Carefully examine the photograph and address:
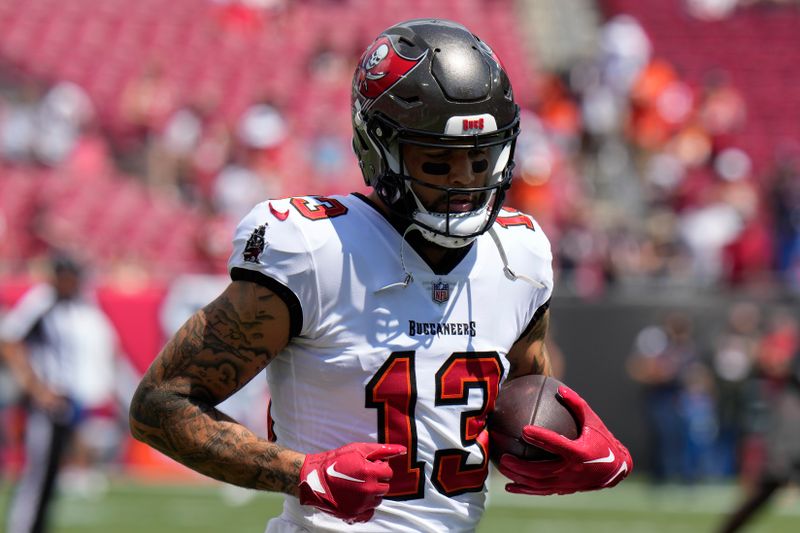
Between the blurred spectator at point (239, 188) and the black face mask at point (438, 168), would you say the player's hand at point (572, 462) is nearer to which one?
the black face mask at point (438, 168)

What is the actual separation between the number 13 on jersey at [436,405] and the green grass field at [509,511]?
564cm

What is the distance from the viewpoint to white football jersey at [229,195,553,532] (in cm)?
267

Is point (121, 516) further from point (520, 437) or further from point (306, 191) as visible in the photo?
point (520, 437)

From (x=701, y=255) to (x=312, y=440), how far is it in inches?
363

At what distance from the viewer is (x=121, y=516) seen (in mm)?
8750

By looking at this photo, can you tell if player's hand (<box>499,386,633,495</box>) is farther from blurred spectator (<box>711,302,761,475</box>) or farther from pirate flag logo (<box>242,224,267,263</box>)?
blurred spectator (<box>711,302,761,475</box>)

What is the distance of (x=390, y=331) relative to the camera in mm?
2707

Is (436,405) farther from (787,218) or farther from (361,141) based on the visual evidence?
(787,218)

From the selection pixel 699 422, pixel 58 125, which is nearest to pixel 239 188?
pixel 58 125

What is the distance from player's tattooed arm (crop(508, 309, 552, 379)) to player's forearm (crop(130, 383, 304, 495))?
2.01ft

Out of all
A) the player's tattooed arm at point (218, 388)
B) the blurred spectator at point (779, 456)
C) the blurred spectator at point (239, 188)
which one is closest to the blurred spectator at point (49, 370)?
the blurred spectator at point (779, 456)

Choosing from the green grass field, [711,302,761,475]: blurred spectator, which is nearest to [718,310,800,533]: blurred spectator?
the green grass field

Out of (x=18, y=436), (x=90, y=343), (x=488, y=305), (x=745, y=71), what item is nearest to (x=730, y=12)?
(x=745, y=71)

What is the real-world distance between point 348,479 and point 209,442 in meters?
0.30
